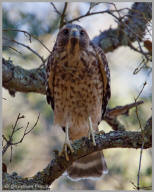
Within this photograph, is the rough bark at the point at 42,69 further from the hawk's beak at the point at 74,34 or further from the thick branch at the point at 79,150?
the thick branch at the point at 79,150

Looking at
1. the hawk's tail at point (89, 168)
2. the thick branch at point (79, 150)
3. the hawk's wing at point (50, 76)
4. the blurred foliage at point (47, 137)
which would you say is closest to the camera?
the thick branch at point (79, 150)

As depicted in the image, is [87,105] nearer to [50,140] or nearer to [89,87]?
[89,87]

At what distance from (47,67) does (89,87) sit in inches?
23.3

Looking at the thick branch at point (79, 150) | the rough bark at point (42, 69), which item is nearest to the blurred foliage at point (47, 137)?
the rough bark at point (42, 69)

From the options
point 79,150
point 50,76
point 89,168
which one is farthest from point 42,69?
point 79,150

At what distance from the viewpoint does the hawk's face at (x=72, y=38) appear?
4.18m

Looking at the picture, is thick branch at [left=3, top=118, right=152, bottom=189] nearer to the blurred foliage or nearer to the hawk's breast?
the hawk's breast

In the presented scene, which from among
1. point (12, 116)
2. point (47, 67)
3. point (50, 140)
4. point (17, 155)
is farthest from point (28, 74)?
point (50, 140)

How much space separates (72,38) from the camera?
4.19 metres

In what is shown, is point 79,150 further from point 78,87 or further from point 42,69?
point 42,69

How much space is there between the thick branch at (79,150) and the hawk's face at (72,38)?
4.08ft

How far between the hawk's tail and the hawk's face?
1478 millimetres

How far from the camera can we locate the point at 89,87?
168 inches

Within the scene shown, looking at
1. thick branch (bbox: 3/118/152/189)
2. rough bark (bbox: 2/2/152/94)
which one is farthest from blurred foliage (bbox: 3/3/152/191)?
thick branch (bbox: 3/118/152/189)
